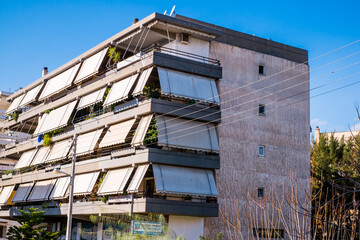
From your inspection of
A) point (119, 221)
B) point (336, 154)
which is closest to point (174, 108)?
point (119, 221)

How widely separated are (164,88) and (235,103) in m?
A: 5.73

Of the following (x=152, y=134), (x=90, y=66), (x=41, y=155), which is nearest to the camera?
(x=152, y=134)

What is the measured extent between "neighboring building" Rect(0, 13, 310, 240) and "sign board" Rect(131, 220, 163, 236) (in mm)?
1773

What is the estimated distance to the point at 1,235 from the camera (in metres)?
58.4

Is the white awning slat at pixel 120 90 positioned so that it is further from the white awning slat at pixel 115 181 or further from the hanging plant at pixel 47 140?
the hanging plant at pixel 47 140

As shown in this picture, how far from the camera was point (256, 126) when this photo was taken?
3494 centimetres

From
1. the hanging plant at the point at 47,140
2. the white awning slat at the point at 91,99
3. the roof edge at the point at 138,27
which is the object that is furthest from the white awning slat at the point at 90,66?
the hanging plant at the point at 47,140

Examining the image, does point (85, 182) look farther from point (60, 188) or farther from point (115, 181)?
point (115, 181)

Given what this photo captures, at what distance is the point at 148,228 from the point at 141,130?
6974mm

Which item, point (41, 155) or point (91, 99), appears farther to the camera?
point (41, 155)

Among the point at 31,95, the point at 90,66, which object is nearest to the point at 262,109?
the point at 90,66

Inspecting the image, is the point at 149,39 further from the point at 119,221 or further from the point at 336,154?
the point at 336,154

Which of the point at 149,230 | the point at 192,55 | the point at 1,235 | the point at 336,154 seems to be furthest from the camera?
the point at 1,235

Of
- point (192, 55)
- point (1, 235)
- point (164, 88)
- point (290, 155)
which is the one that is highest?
point (192, 55)
